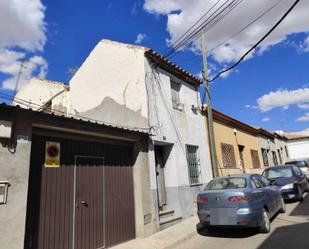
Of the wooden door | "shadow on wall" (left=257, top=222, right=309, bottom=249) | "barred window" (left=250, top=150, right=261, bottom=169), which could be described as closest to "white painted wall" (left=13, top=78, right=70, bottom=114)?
the wooden door

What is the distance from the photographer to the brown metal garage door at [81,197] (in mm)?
5277

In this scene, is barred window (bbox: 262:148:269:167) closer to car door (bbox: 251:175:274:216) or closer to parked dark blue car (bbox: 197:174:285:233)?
car door (bbox: 251:175:274:216)

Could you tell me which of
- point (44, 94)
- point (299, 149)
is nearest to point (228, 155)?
point (44, 94)

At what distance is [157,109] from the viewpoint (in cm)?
911

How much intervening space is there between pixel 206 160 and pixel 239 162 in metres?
4.70

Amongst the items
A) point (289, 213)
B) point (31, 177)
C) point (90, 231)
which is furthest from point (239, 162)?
point (31, 177)

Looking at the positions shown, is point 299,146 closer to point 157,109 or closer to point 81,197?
point 157,109

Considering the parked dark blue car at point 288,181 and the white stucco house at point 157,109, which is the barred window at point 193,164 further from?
the parked dark blue car at point 288,181

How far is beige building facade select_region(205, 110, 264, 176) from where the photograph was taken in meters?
13.4

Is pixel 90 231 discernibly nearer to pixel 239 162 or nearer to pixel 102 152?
pixel 102 152

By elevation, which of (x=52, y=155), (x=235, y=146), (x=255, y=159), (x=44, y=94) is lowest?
(x=52, y=155)

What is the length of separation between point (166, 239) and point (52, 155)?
11.8 feet

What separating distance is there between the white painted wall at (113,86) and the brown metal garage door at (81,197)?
5.98 ft

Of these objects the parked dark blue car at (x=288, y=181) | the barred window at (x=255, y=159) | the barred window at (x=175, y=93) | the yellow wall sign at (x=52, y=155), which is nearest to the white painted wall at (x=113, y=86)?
the barred window at (x=175, y=93)
